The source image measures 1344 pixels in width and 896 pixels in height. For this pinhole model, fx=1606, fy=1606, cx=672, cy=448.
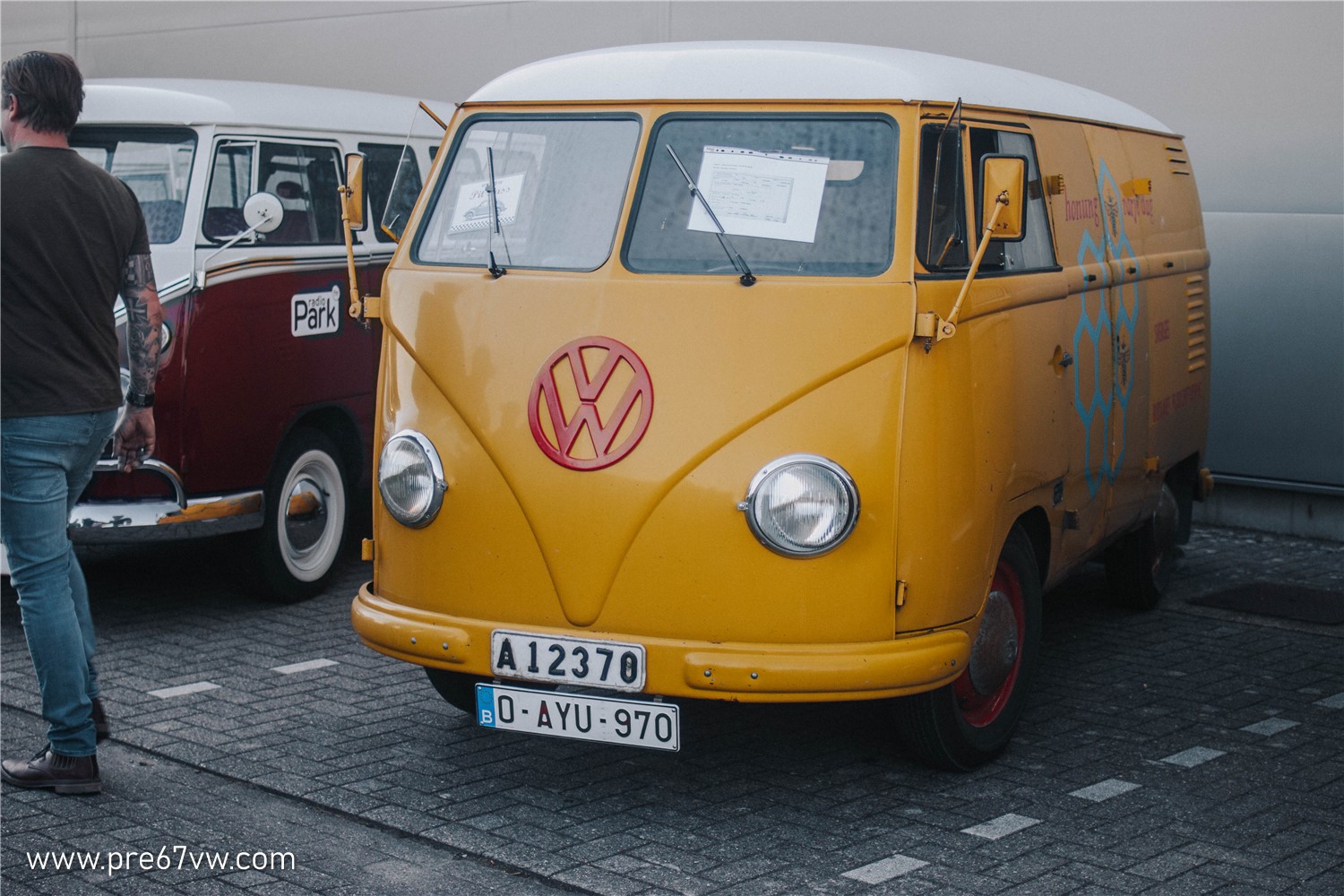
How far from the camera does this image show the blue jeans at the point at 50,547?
4.53 meters

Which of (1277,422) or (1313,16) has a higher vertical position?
(1313,16)

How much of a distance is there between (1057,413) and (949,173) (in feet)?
3.21

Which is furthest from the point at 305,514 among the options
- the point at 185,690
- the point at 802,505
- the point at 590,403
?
the point at 802,505

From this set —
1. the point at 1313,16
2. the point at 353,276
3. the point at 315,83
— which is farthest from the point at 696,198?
the point at 315,83

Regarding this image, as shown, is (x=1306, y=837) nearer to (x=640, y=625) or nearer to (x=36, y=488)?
(x=640, y=625)

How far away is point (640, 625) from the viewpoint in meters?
4.41

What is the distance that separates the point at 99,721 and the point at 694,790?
195 centimetres

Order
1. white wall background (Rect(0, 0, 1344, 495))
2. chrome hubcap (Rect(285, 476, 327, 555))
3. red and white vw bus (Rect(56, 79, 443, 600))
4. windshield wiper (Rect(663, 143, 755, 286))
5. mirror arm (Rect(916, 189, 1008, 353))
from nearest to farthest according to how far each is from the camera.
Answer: mirror arm (Rect(916, 189, 1008, 353))
windshield wiper (Rect(663, 143, 755, 286))
red and white vw bus (Rect(56, 79, 443, 600))
chrome hubcap (Rect(285, 476, 327, 555))
white wall background (Rect(0, 0, 1344, 495))

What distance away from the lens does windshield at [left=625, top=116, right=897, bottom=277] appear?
180 inches

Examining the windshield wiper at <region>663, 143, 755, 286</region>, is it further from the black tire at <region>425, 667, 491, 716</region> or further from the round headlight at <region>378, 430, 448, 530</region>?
the black tire at <region>425, 667, 491, 716</region>

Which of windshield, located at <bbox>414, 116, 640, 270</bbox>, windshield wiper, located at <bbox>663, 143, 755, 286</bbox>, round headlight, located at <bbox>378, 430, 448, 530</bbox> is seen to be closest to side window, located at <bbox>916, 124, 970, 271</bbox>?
windshield wiper, located at <bbox>663, 143, 755, 286</bbox>

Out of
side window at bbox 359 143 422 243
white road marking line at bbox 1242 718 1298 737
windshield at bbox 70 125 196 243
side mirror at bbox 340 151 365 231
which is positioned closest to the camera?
side mirror at bbox 340 151 365 231

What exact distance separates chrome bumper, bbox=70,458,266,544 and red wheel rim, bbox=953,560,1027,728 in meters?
3.31

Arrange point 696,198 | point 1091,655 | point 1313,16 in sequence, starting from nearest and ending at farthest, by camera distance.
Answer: point 696,198
point 1091,655
point 1313,16
